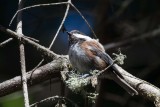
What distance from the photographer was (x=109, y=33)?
507cm

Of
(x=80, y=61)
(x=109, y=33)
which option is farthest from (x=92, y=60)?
(x=109, y=33)

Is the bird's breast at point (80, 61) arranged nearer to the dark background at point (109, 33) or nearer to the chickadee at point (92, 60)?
the chickadee at point (92, 60)

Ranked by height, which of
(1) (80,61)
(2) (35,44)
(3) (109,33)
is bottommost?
(1) (80,61)

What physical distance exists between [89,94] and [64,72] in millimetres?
337

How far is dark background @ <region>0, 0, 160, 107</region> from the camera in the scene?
484 centimetres

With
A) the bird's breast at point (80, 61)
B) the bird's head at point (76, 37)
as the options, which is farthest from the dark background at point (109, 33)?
the bird's breast at point (80, 61)

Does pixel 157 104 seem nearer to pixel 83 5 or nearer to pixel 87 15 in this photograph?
pixel 87 15

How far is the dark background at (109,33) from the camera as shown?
4844mm

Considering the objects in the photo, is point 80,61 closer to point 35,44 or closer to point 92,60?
point 92,60

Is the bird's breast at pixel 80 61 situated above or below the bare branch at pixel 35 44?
below

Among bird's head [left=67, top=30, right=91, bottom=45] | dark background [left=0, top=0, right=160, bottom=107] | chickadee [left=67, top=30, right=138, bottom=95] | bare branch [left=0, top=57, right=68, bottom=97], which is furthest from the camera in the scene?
dark background [left=0, top=0, right=160, bottom=107]

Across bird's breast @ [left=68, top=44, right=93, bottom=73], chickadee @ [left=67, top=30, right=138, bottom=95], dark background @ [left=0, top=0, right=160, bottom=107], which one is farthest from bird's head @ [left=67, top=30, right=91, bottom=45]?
dark background @ [left=0, top=0, right=160, bottom=107]

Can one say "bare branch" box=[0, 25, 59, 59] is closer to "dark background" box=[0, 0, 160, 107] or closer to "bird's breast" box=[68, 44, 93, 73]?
"bird's breast" box=[68, 44, 93, 73]

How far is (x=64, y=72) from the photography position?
2.98 m
